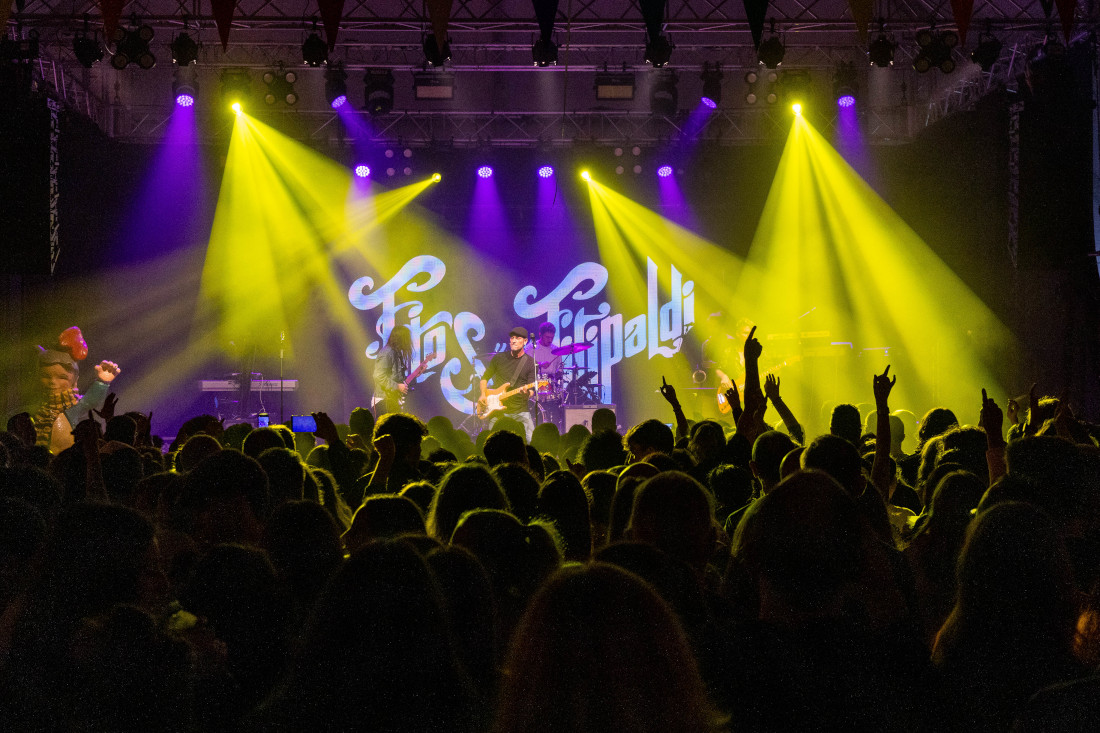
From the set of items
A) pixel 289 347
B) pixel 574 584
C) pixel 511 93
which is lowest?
pixel 574 584

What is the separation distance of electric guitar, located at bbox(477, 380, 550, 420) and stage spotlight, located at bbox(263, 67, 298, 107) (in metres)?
4.65

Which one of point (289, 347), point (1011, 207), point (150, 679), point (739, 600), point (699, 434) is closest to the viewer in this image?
point (150, 679)

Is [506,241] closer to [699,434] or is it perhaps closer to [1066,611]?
[699,434]

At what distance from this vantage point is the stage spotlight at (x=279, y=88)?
12078 millimetres

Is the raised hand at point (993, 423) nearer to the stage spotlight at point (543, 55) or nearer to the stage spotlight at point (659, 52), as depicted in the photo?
the stage spotlight at point (659, 52)

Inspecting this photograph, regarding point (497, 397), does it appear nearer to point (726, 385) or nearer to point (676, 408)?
point (726, 385)

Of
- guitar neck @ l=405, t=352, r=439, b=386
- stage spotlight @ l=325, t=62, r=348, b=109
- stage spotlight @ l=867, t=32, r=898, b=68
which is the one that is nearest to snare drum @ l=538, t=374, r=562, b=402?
guitar neck @ l=405, t=352, r=439, b=386

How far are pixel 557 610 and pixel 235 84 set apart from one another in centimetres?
1212

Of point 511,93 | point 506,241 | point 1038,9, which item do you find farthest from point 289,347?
point 1038,9

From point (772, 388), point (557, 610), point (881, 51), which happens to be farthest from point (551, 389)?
point (557, 610)

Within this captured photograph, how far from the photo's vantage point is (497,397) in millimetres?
12070

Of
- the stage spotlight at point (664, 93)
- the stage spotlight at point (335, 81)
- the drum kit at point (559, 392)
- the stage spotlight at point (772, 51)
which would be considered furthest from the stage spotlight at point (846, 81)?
the stage spotlight at point (335, 81)

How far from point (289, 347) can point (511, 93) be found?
17.1ft

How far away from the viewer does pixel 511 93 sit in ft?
47.8
